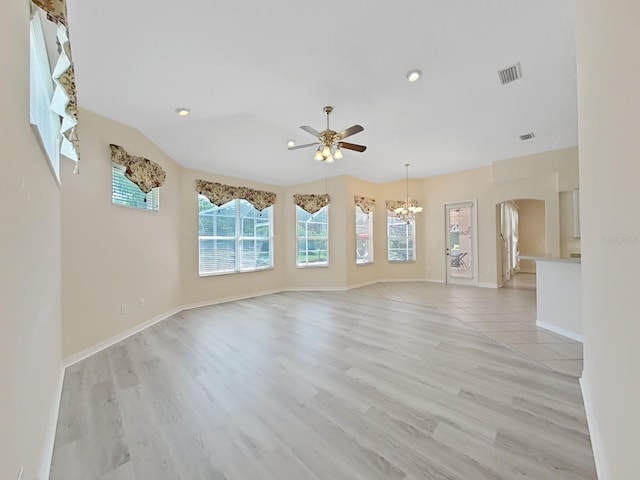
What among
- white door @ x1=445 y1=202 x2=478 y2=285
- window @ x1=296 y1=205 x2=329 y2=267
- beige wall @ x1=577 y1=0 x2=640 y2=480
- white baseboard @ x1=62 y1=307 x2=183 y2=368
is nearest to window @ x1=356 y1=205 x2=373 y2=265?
window @ x1=296 y1=205 x2=329 y2=267

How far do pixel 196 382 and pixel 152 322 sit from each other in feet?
7.50

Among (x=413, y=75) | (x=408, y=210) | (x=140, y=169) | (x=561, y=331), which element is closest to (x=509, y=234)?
(x=408, y=210)

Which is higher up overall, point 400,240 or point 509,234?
point 509,234

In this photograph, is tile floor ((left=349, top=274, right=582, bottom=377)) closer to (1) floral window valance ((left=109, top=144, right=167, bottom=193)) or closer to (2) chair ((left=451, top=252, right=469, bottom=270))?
(2) chair ((left=451, top=252, right=469, bottom=270))

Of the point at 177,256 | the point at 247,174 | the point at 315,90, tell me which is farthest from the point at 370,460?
the point at 247,174

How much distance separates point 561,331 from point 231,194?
5927mm

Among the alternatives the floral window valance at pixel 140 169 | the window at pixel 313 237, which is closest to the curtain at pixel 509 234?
the window at pixel 313 237

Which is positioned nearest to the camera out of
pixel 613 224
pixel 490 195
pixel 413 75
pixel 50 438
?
pixel 613 224

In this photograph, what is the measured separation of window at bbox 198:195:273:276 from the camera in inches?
210

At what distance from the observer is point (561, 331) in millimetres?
3223

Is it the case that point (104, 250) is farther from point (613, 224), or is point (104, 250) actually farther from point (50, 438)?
point (613, 224)

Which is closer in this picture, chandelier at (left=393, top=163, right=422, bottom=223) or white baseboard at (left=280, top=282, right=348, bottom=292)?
white baseboard at (left=280, top=282, right=348, bottom=292)

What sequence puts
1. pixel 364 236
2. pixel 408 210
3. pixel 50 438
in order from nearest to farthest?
pixel 50 438, pixel 408 210, pixel 364 236

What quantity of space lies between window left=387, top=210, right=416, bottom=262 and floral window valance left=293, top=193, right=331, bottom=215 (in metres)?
2.36
